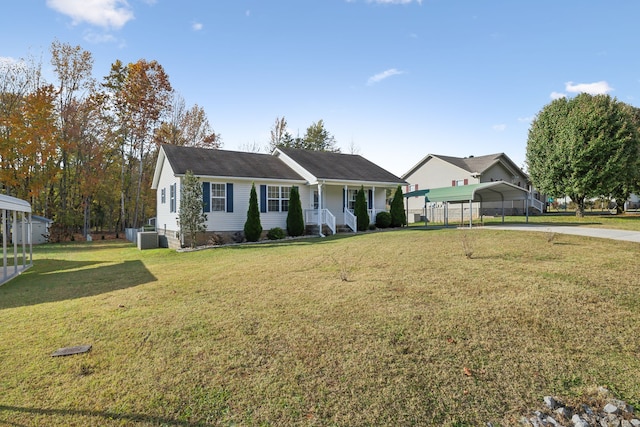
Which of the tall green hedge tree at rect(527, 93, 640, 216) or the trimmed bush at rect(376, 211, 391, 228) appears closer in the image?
the trimmed bush at rect(376, 211, 391, 228)

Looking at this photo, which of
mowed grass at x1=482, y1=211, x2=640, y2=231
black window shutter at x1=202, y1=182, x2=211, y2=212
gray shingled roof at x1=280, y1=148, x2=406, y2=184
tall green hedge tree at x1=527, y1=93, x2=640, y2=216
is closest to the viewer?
black window shutter at x1=202, y1=182, x2=211, y2=212

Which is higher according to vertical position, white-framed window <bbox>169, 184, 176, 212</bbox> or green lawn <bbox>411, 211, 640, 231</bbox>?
white-framed window <bbox>169, 184, 176, 212</bbox>

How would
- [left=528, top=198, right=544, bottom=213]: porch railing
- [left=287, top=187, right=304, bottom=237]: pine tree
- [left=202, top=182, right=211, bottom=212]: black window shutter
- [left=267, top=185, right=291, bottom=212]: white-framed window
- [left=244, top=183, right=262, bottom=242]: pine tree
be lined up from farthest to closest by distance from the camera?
1. [left=528, top=198, right=544, bottom=213]: porch railing
2. [left=267, top=185, right=291, bottom=212]: white-framed window
3. [left=287, top=187, right=304, bottom=237]: pine tree
4. [left=244, top=183, right=262, bottom=242]: pine tree
5. [left=202, top=182, right=211, bottom=212]: black window shutter

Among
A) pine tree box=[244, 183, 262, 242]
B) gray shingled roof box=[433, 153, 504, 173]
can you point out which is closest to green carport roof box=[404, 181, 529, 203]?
gray shingled roof box=[433, 153, 504, 173]

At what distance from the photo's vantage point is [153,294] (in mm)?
7031

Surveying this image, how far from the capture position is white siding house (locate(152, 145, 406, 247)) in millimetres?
16688

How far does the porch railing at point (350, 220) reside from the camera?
18241mm

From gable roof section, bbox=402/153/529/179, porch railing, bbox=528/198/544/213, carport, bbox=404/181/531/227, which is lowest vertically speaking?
porch railing, bbox=528/198/544/213

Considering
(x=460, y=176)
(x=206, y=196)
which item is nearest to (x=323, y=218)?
(x=206, y=196)

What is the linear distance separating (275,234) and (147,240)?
6.41 meters

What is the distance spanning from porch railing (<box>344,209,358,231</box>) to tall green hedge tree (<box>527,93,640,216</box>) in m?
14.5

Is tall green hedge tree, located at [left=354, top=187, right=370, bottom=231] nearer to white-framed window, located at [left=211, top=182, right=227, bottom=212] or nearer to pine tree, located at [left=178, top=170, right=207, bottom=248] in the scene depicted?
white-framed window, located at [left=211, top=182, right=227, bottom=212]

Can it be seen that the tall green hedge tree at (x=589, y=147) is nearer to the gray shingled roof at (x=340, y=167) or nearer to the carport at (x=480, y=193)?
the carport at (x=480, y=193)

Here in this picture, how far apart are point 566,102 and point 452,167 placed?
30.6 ft
